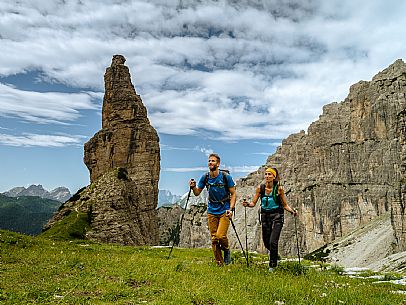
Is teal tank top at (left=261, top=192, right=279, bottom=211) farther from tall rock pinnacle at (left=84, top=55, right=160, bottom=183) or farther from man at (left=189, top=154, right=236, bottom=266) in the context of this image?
tall rock pinnacle at (left=84, top=55, right=160, bottom=183)

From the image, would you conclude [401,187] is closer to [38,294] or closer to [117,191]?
[117,191]

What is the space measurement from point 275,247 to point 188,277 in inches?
161

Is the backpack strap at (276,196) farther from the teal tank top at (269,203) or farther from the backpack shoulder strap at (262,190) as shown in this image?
the backpack shoulder strap at (262,190)

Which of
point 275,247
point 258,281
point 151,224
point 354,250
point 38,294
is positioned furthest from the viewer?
point 354,250

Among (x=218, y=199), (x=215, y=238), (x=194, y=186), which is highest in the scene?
(x=194, y=186)

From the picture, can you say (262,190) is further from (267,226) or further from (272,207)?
(267,226)

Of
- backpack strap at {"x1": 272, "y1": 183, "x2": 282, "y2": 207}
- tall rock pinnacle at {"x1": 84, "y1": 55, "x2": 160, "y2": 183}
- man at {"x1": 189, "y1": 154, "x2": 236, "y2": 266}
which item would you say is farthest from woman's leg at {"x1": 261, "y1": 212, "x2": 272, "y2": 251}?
tall rock pinnacle at {"x1": 84, "y1": 55, "x2": 160, "y2": 183}

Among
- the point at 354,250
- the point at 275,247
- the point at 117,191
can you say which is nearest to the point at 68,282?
the point at 275,247

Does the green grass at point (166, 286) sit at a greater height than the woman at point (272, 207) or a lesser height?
lesser

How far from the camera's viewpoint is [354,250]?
144875mm

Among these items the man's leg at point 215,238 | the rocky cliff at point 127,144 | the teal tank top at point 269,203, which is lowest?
the man's leg at point 215,238

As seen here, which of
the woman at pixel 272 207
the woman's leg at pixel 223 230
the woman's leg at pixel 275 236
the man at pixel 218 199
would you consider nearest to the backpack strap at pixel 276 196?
the woman at pixel 272 207

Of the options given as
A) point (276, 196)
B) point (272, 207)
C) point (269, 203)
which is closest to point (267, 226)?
point (272, 207)

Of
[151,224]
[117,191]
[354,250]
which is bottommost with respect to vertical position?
[354,250]
